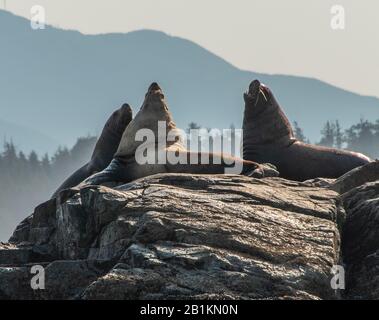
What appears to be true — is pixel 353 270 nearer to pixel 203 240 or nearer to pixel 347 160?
pixel 203 240

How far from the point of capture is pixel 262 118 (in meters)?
22.4

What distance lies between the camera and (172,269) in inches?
476

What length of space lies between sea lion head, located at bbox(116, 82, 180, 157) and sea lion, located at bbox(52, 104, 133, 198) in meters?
1.43

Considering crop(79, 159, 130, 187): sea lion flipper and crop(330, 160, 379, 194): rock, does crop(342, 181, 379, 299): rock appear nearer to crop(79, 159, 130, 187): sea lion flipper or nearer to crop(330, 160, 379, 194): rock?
crop(330, 160, 379, 194): rock

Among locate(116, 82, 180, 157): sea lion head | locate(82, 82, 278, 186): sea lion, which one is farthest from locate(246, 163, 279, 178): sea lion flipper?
locate(116, 82, 180, 157): sea lion head

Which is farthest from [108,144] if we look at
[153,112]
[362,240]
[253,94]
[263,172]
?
[362,240]

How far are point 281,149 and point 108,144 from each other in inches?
154

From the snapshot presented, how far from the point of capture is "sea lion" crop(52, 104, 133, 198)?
22.0 m

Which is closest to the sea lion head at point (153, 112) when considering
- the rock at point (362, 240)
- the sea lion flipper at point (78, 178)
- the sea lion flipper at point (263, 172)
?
the sea lion flipper at point (78, 178)

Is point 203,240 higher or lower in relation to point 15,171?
higher

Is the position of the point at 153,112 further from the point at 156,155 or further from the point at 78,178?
the point at 78,178
